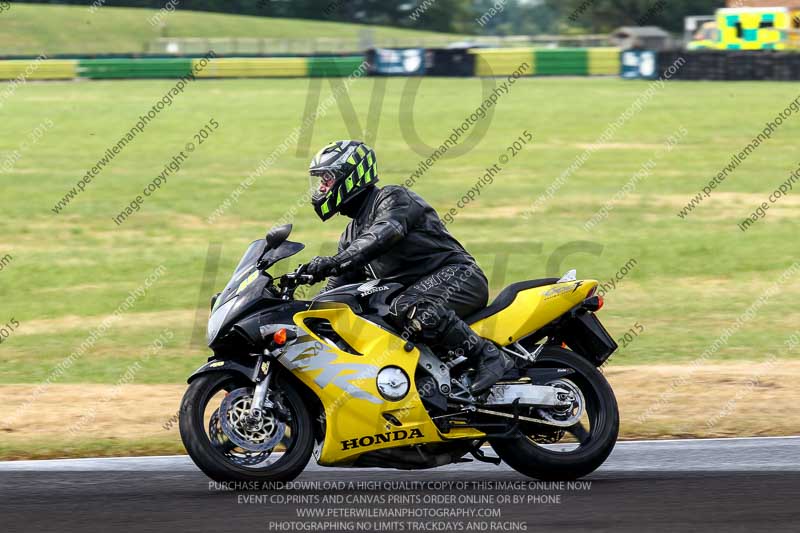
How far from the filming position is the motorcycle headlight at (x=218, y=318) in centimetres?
612

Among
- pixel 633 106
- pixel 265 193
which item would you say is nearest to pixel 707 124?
pixel 633 106

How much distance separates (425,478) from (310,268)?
1.43 m

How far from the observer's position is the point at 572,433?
661cm

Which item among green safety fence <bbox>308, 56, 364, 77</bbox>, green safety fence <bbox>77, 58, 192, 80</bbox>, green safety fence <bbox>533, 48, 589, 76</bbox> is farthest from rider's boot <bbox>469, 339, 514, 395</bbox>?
green safety fence <bbox>533, 48, 589, 76</bbox>

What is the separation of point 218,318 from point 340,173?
107 centimetres

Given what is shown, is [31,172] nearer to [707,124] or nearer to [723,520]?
[707,124]

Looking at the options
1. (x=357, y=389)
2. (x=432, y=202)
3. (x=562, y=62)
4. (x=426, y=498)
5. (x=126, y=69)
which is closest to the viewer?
(x=426, y=498)

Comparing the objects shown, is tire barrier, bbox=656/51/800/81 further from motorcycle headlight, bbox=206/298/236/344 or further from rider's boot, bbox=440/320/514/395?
motorcycle headlight, bbox=206/298/236/344

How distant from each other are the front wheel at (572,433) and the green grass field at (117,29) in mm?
65772

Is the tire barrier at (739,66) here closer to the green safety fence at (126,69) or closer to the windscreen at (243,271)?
the green safety fence at (126,69)

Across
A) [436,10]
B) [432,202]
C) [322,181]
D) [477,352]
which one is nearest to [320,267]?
[322,181]

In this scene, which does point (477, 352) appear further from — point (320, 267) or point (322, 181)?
point (322, 181)

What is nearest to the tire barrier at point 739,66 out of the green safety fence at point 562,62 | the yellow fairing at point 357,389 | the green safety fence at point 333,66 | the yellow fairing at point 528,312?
the green safety fence at point 562,62

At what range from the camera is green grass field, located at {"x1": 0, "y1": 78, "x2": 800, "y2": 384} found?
12.3 metres
